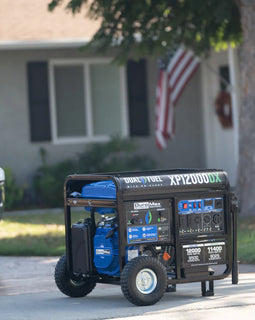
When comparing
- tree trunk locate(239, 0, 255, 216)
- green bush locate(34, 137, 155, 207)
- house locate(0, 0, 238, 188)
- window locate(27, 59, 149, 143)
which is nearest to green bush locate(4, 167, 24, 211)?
green bush locate(34, 137, 155, 207)

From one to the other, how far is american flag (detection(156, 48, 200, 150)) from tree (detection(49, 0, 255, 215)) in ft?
6.76

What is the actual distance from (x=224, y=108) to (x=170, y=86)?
64.0 inches

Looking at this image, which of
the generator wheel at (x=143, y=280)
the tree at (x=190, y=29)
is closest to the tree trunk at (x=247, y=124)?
the tree at (x=190, y=29)

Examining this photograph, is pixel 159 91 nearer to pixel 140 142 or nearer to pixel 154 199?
pixel 140 142

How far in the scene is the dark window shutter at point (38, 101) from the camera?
16141mm

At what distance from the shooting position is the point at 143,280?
689 centimetres

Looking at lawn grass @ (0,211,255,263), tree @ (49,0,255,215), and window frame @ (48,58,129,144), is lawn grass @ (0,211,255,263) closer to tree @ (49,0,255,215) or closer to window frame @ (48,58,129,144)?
tree @ (49,0,255,215)

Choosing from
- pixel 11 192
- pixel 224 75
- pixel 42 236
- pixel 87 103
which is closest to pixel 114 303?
pixel 42 236

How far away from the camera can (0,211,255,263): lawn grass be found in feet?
33.7

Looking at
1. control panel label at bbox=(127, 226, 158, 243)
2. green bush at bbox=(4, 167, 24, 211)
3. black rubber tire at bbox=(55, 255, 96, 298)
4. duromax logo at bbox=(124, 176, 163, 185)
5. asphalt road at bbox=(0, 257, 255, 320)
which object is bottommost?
asphalt road at bbox=(0, 257, 255, 320)

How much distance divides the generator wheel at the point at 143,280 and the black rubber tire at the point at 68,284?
68cm

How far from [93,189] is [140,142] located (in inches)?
383

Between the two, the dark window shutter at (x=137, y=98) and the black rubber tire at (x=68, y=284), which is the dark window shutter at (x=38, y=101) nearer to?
the dark window shutter at (x=137, y=98)

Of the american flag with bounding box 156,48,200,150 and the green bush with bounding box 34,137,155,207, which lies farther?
the american flag with bounding box 156,48,200,150
